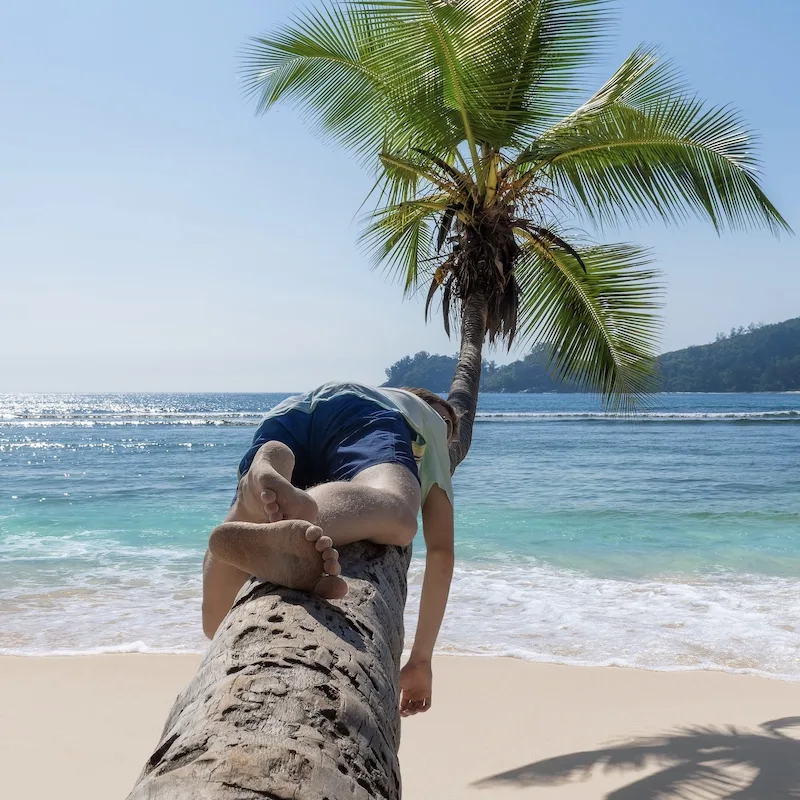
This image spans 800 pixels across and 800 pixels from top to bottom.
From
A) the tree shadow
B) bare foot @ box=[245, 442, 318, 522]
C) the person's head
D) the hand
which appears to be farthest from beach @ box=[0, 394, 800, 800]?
bare foot @ box=[245, 442, 318, 522]

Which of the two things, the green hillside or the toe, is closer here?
the toe

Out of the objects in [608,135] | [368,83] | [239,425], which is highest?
[368,83]

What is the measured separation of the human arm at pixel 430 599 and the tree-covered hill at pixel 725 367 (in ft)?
275

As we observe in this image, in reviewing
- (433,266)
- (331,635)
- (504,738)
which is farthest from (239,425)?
(331,635)

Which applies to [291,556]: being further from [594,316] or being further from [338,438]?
[594,316]

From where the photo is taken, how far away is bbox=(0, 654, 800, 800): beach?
3.81 metres

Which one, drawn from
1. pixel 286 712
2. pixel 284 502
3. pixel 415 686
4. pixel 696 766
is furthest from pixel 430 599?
pixel 696 766

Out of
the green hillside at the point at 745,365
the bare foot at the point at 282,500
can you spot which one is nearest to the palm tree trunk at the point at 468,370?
the bare foot at the point at 282,500

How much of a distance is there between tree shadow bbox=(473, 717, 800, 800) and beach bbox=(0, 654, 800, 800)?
0.01 m

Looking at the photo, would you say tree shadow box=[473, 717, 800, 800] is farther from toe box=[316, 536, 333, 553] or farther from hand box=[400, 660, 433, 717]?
toe box=[316, 536, 333, 553]

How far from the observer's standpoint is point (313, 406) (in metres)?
2.53

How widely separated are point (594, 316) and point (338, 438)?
18.2ft

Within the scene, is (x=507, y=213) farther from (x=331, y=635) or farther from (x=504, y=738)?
(x=331, y=635)

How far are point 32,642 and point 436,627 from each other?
15.8 ft
